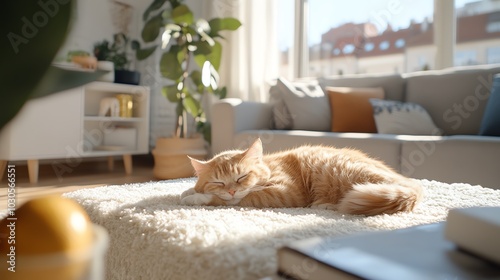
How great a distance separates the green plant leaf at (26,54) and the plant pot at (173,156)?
2.85 metres

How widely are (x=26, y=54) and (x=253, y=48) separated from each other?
3705 millimetres

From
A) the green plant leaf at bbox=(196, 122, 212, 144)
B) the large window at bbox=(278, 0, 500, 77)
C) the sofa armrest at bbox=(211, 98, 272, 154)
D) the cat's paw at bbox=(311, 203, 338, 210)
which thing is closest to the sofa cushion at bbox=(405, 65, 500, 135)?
the large window at bbox=(278, 0, 500, 77)

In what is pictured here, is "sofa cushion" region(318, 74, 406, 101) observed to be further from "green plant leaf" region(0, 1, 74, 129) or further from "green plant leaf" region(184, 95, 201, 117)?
"green plant leaf" region(0, 1, 74, 129)

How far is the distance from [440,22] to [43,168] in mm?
3498

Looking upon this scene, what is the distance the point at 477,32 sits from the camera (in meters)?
2.93

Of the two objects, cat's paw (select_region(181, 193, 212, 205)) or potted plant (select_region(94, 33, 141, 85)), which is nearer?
cat's paw (select_region(181, 193, 212, 205))

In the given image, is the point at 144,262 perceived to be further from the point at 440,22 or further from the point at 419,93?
the point at 440,22

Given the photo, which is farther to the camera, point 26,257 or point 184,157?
point 184,157

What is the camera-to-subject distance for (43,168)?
11.1 feet

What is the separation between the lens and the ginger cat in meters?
0.94

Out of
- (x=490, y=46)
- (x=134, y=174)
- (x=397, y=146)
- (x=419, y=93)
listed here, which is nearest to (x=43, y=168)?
(x=134, y=174)

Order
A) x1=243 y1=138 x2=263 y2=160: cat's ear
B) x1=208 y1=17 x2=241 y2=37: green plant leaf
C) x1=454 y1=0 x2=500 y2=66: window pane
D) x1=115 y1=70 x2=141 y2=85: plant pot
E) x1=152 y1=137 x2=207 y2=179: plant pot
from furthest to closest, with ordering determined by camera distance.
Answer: x1=115 y1=70 x2=141 y2=85: plant pot < x1=208 y1=17 x2=241 y2=37: green plant leaf < x1=152 y1=137 x2=207 y2=179: plant pot < x1=454 y1=0 x2=500 y2=66: window pane < x1=243 y1=138 x2=263 y2=160: cat's ear

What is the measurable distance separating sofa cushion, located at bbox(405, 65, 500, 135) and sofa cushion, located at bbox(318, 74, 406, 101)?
100 mm

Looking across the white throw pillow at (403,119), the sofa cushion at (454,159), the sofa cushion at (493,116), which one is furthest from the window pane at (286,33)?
the sofa cushion at (454,159)
